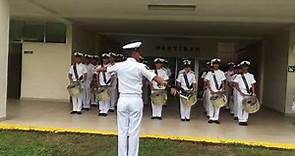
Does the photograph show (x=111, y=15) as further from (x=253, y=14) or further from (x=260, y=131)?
(x=260, y=131)

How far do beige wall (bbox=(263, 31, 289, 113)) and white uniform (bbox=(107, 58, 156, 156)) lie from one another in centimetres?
1084

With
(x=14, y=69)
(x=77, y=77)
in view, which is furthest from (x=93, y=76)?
(x=14, y=69)

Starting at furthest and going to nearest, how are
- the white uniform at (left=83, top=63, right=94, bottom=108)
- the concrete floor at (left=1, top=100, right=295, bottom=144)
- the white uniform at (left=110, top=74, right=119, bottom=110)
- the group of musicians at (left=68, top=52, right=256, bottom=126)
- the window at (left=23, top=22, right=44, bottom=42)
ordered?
the window at (left=23, top=22, right=44, bottom=42)
the white uniform at (left=83, top=63, right=94, bottom=108)
the white uniform at (left=110, top=74, right=119, bottom=110)
the group of musicians at (left=68, top=52, right=256, bottom=126)
the concrete floor at (left=1, top=100, right=295, bottom=144)

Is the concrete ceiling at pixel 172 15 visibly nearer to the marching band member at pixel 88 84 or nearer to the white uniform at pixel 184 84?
the marching band member at pixel 88 84

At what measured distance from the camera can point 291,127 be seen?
13.2 meters

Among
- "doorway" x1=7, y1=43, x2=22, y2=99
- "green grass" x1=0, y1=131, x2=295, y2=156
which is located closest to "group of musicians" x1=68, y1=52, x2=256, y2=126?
"green grass" x1=0, y1=131, x2=295, y2=156

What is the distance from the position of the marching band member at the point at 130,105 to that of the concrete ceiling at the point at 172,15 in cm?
559

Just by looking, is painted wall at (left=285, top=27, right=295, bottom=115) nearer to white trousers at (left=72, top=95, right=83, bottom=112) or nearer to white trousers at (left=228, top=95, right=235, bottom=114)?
white trousers at (left=228, top=95, right=235, bottom=114)

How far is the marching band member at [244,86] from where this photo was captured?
1294 cm

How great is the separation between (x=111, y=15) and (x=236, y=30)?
5448 millimetres

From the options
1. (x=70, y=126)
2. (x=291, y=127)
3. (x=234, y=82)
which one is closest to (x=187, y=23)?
(x=234, y=82)

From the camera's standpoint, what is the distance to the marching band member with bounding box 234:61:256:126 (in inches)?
509

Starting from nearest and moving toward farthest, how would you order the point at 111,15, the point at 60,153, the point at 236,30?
1. the point at 60,153
2. the point at 111,15
3. the point at 236,30

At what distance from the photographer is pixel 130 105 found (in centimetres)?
719
